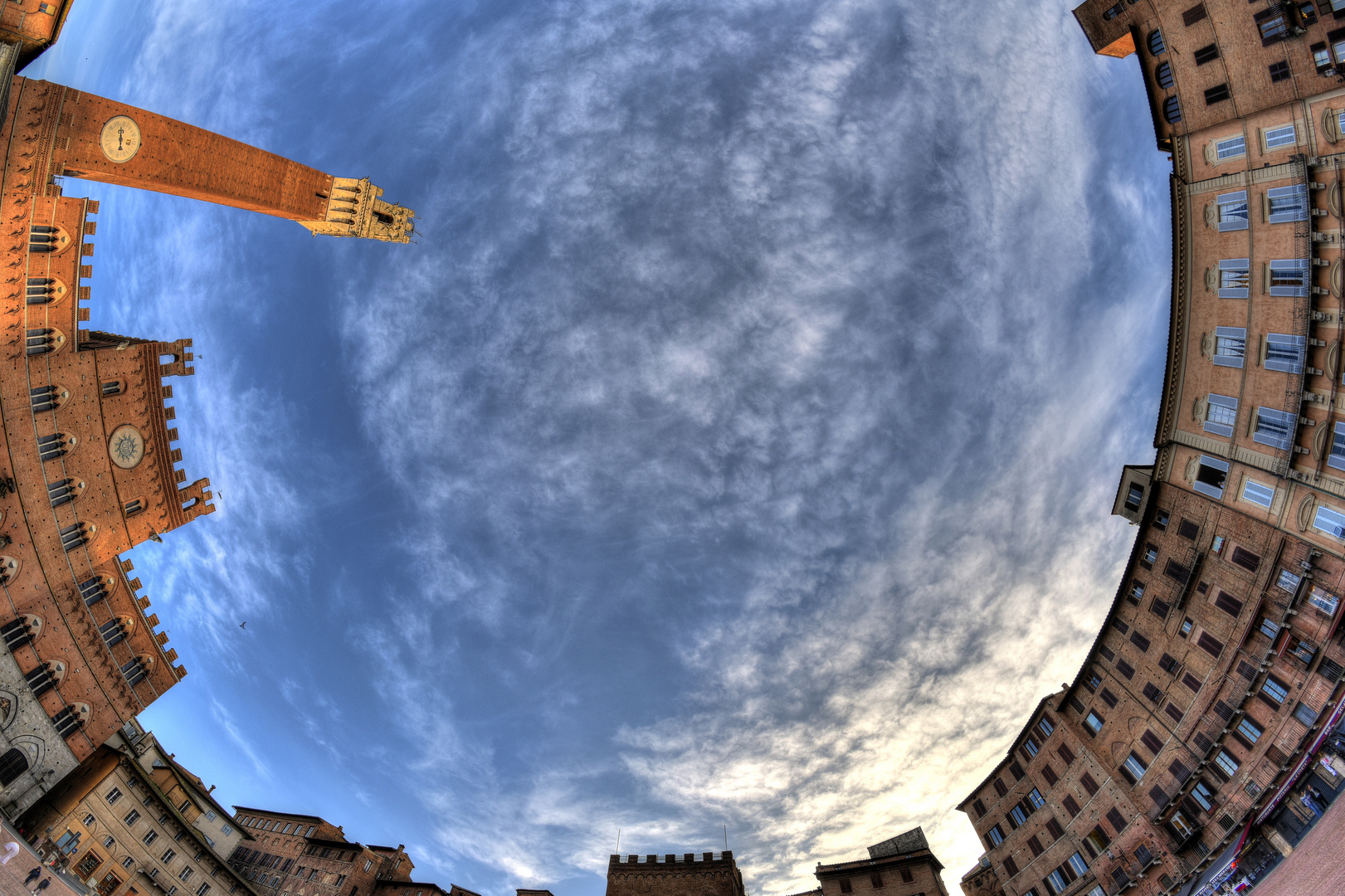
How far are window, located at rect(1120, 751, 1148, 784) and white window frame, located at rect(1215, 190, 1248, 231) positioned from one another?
4402 cm

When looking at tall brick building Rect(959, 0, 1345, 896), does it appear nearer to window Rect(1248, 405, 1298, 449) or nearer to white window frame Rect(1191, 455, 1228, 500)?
window Rect(1248, 405, 1298, 449)

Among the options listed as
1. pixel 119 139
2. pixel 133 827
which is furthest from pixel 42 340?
pixel 133 827

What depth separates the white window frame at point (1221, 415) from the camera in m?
44.4

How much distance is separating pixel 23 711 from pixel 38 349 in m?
23.6

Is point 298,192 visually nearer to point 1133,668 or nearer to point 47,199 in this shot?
point 47,199

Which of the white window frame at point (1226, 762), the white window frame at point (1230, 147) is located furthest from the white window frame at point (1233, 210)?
the white window frame at point (1226, 762)

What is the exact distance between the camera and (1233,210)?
145 feet

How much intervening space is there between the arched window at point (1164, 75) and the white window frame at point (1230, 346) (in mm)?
21450

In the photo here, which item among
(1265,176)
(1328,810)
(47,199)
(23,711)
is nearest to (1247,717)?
(1328,810)

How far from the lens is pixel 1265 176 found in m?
41.4

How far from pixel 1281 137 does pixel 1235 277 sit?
957 centimetres

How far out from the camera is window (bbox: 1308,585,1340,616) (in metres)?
37.7

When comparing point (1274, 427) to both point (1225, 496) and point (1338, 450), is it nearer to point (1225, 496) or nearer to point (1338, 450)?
point (1338, 450)

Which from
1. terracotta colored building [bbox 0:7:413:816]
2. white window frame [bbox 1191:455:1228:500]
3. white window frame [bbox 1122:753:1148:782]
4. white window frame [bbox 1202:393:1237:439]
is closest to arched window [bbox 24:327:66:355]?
terracotta colored building [bbox 0:7:413:816]
